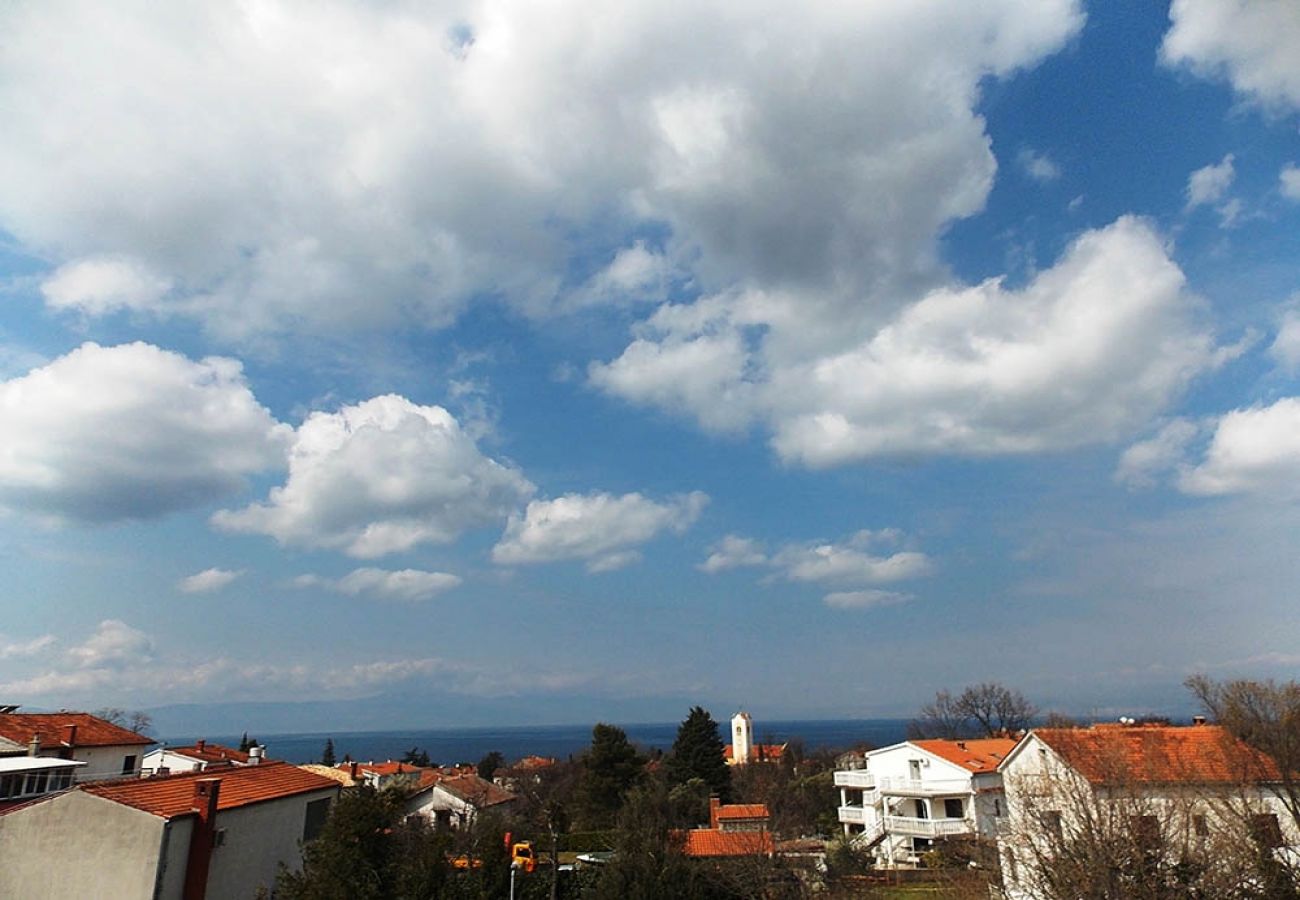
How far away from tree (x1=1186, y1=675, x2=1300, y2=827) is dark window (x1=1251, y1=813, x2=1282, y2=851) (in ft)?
6.91

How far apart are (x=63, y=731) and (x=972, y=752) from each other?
54035mm

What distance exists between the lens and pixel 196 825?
2697cm

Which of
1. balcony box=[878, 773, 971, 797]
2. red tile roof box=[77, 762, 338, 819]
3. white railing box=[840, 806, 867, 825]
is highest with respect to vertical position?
red tile roof box=[77, 762, 338, 819]

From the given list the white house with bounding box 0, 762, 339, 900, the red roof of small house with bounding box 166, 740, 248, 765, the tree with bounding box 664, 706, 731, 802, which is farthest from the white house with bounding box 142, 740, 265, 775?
the tree with bounding box 664, 706, 731, 802

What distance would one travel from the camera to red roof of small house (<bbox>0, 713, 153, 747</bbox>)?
133 ft

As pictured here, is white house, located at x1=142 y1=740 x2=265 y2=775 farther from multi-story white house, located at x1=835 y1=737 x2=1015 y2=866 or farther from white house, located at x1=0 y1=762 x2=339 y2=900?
multi-story white house, located at x1=835 y1=737 x2=1015 y2=866

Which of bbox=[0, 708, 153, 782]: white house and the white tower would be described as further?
the white tower

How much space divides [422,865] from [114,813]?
9.54 meters

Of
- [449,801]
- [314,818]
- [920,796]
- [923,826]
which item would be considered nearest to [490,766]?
[449,801]

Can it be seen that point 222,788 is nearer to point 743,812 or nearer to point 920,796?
point 743,812

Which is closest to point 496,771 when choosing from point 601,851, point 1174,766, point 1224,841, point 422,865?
point 601,851

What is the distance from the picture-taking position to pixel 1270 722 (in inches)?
1137

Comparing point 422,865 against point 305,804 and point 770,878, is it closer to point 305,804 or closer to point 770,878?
point 305,804

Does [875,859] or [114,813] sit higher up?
[114,813]
